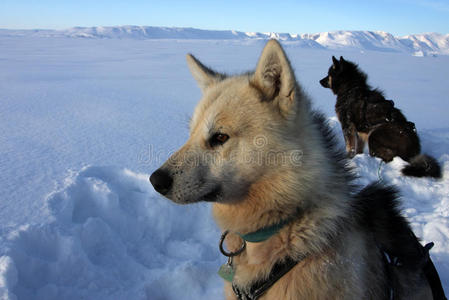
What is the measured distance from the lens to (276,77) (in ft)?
5.68

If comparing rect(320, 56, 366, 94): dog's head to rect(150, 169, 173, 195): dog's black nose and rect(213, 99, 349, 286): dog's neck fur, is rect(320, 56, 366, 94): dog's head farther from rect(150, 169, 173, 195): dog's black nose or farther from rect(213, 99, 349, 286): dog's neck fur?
rect(150, 169, 173, 195): dog's black nose

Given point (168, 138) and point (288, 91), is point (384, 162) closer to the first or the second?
point (168, 138)

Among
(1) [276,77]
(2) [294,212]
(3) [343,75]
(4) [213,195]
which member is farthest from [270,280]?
(3) [343,75]

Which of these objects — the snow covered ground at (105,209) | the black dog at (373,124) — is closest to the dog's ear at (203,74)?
the snow covered ground at (105,209)

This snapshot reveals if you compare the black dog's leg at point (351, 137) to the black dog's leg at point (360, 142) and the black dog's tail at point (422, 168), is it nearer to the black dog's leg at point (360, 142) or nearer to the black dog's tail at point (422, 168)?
the black dog's leg at point (360, 142)

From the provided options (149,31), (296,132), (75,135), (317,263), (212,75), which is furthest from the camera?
(149,31)

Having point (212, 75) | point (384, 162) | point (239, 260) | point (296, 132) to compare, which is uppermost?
point (212, 75)

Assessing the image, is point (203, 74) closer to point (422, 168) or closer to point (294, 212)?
point (294, 212)

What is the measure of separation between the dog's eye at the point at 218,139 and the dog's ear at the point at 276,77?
0.34 meters

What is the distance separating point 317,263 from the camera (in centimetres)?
155

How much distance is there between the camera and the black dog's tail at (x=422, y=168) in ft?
15.9

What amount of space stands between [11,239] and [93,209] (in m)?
0.91

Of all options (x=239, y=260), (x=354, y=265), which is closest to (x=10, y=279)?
(x=239, y=260)

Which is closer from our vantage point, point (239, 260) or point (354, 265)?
point (354, 265)
